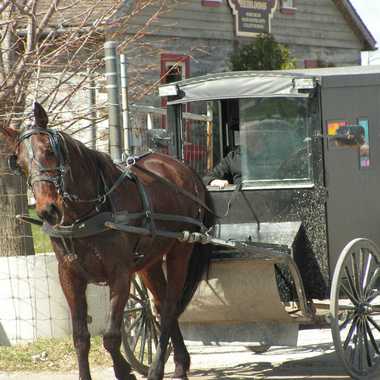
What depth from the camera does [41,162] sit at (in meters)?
6.20

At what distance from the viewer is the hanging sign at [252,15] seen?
2338 cm

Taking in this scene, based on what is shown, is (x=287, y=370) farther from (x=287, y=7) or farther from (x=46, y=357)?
(x=287, y=7)

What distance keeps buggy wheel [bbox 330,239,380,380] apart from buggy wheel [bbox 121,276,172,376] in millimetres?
1574

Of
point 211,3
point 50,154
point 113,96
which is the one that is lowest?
point 50,154

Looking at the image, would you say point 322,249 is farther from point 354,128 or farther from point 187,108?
point 187,108

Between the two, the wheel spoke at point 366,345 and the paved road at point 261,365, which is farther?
the paved road at point 261,365

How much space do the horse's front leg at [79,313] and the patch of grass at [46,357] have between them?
183cm

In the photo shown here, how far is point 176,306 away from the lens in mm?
7602

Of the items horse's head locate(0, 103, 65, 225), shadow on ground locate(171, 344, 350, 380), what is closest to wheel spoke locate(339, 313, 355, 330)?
shadow on ground locate(171, 344, 350, 380)

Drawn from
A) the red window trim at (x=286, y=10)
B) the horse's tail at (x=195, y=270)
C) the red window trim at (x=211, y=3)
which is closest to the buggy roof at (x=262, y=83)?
the horse's tail at (x=195, y=270)

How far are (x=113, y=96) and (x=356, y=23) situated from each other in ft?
64.7

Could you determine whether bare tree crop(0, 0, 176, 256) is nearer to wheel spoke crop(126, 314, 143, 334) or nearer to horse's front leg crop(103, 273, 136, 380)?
wheel spoke crop(126, 314, 143, 334)

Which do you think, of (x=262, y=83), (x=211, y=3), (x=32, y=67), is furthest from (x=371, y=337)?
(x=211, y=3)

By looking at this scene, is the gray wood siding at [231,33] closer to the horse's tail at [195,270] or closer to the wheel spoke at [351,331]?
the horse's tail at [195,270]
